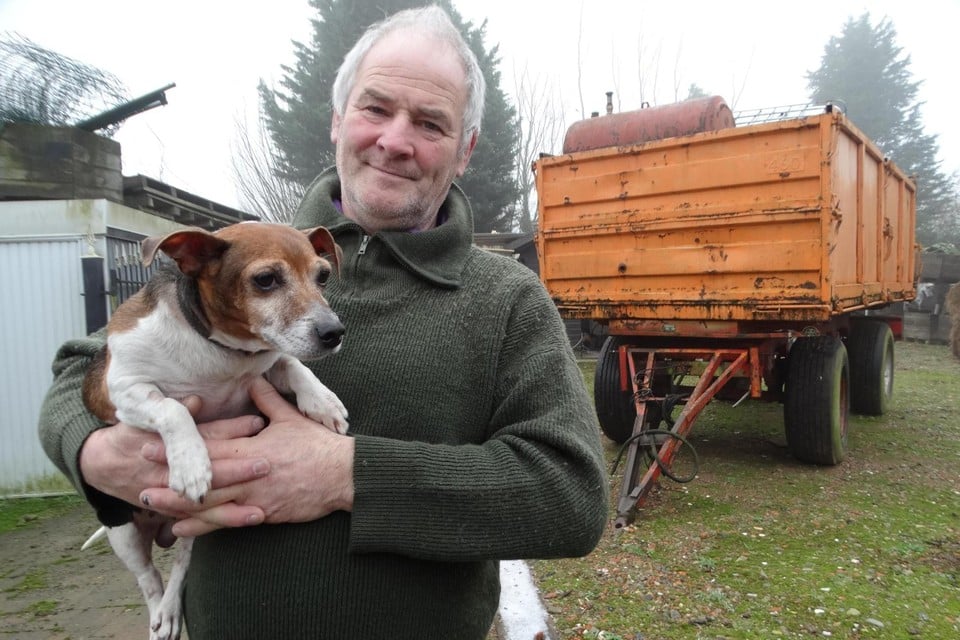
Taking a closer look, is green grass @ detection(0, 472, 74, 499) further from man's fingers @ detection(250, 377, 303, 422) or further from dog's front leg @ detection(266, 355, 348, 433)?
dog's front leg @ detection(266, 355, 348, 433)

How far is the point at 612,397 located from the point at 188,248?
4892mm

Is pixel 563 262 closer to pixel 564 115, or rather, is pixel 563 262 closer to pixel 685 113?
pixel 685 113

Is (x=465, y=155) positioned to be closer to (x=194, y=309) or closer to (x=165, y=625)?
(x=194, y=309)

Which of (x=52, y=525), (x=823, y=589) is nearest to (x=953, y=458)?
(x=823, y=589)

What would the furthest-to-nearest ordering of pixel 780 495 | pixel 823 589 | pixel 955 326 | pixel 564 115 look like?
pixel 564 115
pixel 955 326
pixel 780 495
pixel 823 589

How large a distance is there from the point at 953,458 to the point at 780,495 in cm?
235

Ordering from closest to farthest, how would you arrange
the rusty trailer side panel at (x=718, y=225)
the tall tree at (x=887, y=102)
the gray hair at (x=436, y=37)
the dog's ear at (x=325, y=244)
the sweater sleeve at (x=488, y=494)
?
the sweater sleeve at (x=488, y=494)
the dog's ear at (x=325, y=244)
the gray hair at (x=436, y=37)
the rusty trailer side panel at (x=718, y=225)
the tall tree at (x=887, y=102)

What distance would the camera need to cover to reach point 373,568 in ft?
4.69

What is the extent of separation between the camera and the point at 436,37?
1.87m

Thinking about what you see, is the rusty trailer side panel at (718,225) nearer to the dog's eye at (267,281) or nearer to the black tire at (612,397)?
the black tire at (612,397)

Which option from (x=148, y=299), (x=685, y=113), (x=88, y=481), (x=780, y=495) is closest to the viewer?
(x=88, y=481)

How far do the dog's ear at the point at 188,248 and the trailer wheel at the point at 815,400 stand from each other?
496 centimetres

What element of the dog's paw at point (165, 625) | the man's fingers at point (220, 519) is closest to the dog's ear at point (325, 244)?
the man's fingers at point (220, 519)

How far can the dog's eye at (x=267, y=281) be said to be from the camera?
166 cm
